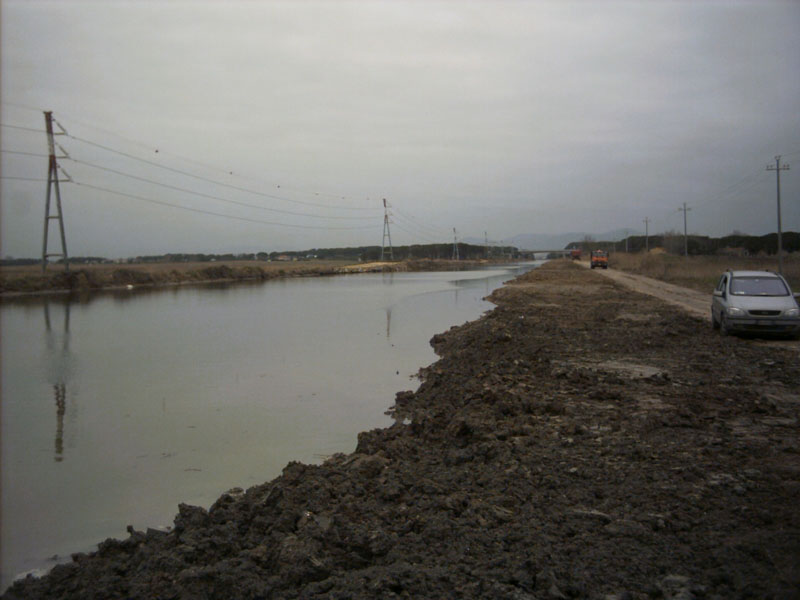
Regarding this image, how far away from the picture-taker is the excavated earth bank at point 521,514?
3979 mm

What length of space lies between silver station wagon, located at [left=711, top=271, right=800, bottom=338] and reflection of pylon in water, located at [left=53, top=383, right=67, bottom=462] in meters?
15.5

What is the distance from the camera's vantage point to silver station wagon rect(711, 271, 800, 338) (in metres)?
15.0

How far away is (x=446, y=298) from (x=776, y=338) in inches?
1027

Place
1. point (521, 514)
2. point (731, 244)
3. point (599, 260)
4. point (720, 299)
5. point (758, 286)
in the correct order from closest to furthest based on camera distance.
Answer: point (521, 514) → point (758, 286) → point (720, 299) → point (599, 260) → point (731, 244)

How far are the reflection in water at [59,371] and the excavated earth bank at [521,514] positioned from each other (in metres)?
4.68

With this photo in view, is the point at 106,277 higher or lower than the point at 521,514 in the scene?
higher

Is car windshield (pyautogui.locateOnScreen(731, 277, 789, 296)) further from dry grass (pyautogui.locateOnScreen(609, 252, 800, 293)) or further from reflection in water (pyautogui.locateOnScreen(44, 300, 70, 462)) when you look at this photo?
reflection in water (pyautogui.locateOnScreen(44, 300, 70, 462))

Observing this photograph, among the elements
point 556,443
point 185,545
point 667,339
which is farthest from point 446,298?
point 185,545

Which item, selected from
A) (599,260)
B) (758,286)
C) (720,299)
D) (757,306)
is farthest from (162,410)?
(599,260)

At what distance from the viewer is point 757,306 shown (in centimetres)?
1528

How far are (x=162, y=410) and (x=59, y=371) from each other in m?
5.93

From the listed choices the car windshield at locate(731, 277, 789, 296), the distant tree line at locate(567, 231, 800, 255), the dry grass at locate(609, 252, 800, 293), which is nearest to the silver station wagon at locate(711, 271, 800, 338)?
the car windshield at locate(731, 277, 789, 296)

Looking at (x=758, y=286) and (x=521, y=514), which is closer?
(x=521, y=514)

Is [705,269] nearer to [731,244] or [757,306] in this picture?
[757,306]
